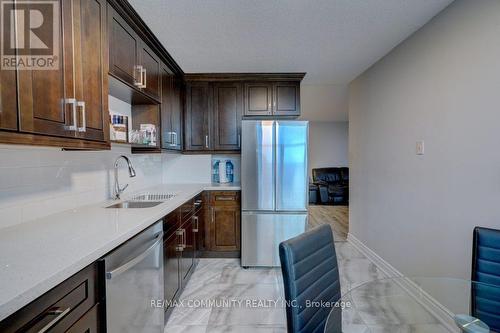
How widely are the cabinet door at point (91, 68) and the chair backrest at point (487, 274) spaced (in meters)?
2.08

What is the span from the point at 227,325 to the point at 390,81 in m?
2.77

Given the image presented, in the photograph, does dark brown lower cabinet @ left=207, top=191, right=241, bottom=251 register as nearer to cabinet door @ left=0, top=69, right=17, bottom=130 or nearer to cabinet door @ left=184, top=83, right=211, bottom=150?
cabinet door @ left=184, top=83, right=211, bottom=150

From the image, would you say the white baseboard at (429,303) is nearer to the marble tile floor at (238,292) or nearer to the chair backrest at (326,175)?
the marble tile floor at (238,292)

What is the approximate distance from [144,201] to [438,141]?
98.6 inches

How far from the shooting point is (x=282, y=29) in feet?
6.90

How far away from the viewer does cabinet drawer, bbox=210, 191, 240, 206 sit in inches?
123

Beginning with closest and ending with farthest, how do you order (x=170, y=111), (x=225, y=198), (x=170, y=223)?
1. (x=170, y=223)
2. (x=170, y=111)
3. (x=225, y=198)

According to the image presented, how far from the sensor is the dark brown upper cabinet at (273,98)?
3.30 meters

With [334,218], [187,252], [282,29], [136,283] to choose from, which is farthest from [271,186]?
[334,218]

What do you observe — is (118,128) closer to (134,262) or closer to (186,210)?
(186,210)

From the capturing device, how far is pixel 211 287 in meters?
2.49

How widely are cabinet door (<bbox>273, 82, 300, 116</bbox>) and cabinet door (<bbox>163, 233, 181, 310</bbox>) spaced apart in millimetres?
2064

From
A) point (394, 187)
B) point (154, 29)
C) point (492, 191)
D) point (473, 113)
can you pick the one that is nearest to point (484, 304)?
point (492, 191)

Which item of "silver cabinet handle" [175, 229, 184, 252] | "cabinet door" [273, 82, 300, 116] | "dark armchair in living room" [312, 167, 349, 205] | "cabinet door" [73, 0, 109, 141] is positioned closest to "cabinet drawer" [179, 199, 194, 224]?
"silver cabinet handle" [175, 229, 184, 252]
